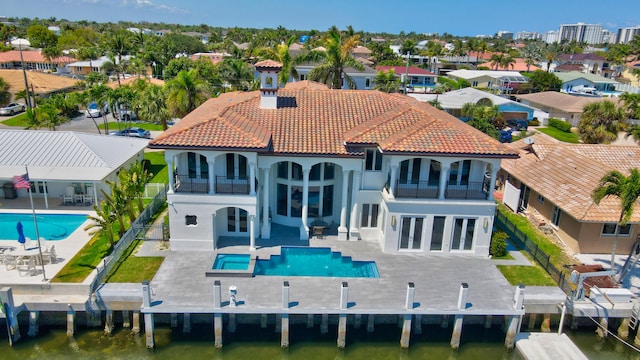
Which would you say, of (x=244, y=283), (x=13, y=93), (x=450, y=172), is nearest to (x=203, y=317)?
(x=244, y=283)

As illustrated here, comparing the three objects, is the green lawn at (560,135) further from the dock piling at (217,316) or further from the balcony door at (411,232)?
the dock piling at (217,316)

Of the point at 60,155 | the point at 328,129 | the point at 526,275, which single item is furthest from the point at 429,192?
the point at 60,155

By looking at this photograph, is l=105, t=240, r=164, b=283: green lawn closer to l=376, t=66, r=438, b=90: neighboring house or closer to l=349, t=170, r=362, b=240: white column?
l=349, t=170, r=362, b=240: white column

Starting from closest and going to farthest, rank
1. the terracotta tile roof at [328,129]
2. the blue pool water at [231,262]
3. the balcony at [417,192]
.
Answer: the blue pool water at [231,262]
the terracotta tile roof at [328,129]
the balcony at [417,192]

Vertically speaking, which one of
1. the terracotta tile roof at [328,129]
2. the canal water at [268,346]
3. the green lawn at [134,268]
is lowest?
the canal water at [268,346]

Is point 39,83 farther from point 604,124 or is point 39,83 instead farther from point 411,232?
point 604,124

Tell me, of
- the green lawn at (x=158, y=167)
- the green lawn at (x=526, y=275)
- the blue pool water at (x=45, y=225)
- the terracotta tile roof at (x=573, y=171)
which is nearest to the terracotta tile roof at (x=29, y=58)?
the green lawn at (x=158, y=167)
